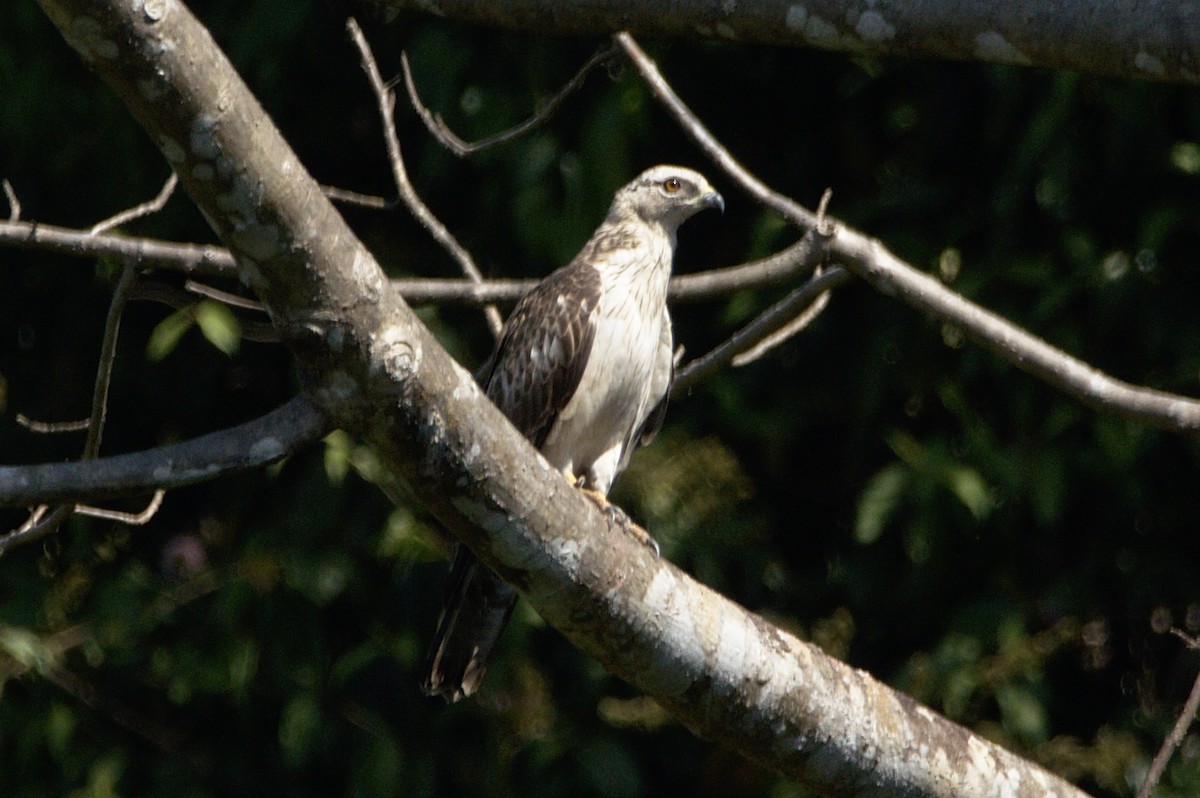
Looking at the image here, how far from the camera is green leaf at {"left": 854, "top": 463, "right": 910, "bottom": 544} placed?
455 cm

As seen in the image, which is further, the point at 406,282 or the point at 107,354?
the point at 406,282

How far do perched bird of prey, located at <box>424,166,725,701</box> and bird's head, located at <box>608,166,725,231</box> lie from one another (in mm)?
159

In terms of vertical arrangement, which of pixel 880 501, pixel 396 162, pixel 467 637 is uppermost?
pixel 396 162

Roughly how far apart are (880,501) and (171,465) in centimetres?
263

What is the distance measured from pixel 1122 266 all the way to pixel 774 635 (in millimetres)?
2061

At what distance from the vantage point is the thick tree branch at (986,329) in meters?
3.22

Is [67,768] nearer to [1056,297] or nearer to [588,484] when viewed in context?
[588,484]

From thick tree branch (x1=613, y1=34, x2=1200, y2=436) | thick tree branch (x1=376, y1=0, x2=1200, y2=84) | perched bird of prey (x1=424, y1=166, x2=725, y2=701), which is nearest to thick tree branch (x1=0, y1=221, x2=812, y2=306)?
thick tree branch (x1=613, y1=34, x2=1200, y2=436)

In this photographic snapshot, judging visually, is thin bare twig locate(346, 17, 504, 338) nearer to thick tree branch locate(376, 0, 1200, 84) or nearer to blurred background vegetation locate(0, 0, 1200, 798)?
thick tree branch locate(376, 0, 1200, 84)

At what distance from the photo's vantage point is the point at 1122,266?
4.51 m

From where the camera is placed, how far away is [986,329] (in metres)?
3.40

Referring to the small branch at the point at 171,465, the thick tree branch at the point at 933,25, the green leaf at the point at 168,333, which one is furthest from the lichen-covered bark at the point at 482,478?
the green leaf at the point at 168,333

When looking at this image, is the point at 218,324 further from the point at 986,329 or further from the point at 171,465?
the point at 986,329

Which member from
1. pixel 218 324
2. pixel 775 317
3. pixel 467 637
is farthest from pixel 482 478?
pixel 218 324
